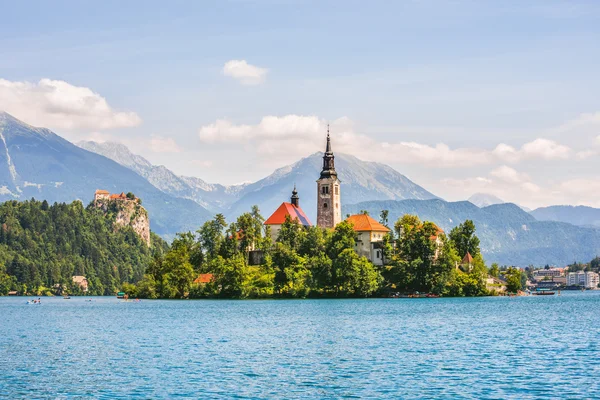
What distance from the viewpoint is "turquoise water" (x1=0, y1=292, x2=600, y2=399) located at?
133 feet

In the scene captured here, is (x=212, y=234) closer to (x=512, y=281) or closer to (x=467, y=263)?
(x=467, y=263)

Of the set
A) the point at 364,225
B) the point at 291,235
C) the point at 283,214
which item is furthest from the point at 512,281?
the point at 291,235

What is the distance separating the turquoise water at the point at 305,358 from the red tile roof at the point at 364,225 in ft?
228

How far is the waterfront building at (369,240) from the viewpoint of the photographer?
156000mm

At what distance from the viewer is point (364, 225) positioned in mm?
159375

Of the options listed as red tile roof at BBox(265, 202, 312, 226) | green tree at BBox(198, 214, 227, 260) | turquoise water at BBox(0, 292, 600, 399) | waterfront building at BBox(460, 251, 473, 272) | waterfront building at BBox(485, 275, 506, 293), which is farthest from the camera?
red tile roof at BBox(265, 202, 312, 226)

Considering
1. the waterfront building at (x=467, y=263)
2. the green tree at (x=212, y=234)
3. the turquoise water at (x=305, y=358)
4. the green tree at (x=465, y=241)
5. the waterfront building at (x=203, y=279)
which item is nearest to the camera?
the turquoise water at (x=305, y=358)

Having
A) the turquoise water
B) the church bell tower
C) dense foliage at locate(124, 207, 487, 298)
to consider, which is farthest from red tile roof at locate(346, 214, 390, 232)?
the turquoise water

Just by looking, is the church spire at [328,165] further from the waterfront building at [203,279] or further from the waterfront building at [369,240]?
the waterfront building at [203,279]

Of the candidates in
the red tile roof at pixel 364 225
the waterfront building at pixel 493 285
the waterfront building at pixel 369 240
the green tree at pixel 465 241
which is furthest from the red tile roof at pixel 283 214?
the waterfront building at pixel 493 285

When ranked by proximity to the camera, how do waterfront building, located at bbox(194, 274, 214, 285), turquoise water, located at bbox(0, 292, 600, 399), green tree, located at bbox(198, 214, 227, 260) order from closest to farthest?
turquoise water, located at bbox(0, 292, 600, 399) < waterfront building, located at bbox(194, 274, 214, 285) < green tree, located at bbox(198, 214, 227, 260)

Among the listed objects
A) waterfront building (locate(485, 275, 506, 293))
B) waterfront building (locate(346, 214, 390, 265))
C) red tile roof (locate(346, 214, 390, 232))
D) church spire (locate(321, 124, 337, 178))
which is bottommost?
waterfront building (locate(485, 275, 506, 293))

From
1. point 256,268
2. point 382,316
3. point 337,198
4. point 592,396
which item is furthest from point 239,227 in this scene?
point 592,396

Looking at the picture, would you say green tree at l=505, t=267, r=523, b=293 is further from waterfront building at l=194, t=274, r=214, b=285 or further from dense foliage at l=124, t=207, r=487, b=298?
waterfront building at l=194, t=274, r=214, b=285
